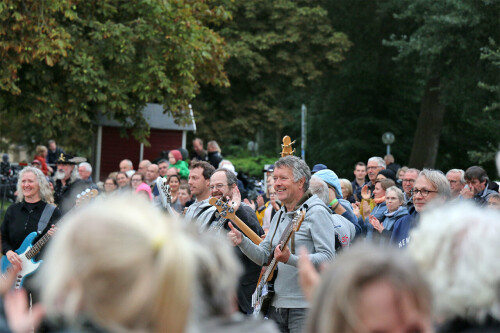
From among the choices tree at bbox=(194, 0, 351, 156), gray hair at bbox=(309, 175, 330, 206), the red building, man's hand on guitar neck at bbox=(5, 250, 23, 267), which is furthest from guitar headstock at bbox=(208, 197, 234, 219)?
tree at bbox=(194, 0, 351, 156)

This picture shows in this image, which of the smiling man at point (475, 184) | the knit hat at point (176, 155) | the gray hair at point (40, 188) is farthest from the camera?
the knit hat at point (176, 155)

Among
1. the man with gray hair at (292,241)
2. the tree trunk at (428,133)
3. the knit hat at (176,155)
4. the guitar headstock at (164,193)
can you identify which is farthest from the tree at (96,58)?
the man with gray hair at (292,241)

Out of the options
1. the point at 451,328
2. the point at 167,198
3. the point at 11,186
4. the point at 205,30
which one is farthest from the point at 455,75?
the point at 451,328

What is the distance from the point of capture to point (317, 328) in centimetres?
233

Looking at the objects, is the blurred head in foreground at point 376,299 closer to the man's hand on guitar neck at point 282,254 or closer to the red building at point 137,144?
the man's hand on guitar neck at point 282,254

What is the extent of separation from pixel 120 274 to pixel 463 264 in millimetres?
1091

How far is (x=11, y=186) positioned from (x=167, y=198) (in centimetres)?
1778

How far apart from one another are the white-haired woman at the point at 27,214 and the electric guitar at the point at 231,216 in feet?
7.68

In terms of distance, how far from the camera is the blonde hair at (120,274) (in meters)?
2.10

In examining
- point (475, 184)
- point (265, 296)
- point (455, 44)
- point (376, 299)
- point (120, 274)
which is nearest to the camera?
point (120, 274)

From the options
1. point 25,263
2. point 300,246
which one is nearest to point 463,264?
point 300,246

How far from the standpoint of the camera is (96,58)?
1998cm

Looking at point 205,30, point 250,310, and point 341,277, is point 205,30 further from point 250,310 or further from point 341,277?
point 341,277

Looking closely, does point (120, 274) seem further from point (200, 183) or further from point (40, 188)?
point (40, 188)
